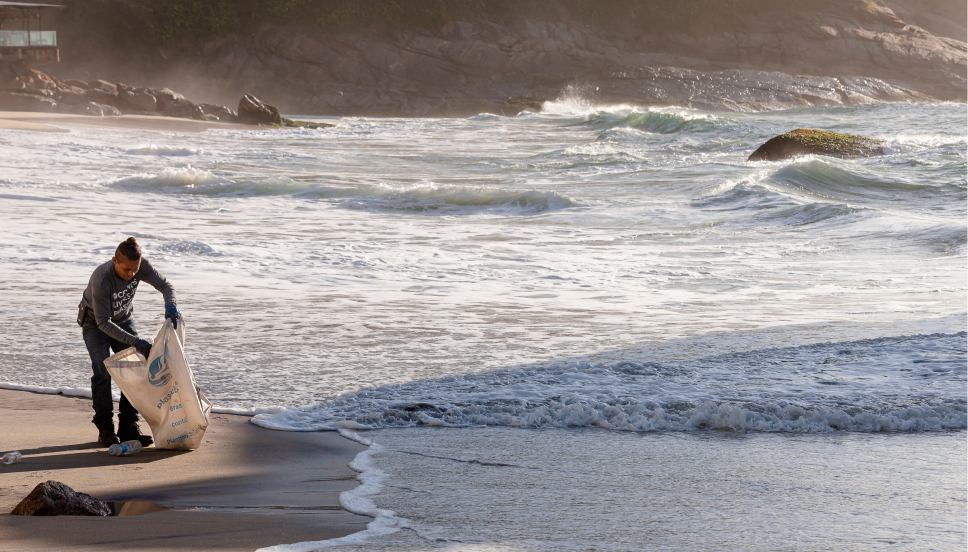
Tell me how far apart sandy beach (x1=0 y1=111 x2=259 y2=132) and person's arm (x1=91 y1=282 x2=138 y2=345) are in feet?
94.4

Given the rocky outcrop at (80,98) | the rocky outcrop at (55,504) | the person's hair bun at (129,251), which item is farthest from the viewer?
the rocky outcrop at (80,98)

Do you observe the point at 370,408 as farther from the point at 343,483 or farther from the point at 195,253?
the point at 195,253

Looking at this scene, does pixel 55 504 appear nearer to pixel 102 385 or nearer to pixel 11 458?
pixel 11 458

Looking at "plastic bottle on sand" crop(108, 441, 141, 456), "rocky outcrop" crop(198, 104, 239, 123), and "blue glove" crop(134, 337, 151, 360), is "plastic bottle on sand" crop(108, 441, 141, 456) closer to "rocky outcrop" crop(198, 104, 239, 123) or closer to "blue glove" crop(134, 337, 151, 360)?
"blue glove" crop(134, 337, 151, 360)

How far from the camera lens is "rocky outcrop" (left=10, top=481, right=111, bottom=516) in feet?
11.9

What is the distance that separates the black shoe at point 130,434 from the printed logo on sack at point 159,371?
14.2 inches

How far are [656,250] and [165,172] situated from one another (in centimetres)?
1209

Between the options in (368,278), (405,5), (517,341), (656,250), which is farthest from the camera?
(405,5)

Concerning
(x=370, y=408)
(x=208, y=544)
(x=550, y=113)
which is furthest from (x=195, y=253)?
(x=550, y=113)

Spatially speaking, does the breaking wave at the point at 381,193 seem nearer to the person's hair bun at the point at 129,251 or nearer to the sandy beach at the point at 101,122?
the person's hair bun at the point at 129,251

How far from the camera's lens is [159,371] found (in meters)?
4.67

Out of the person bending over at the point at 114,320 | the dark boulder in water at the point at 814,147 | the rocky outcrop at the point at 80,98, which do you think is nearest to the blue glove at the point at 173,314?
the person bending over at the point at 114,320

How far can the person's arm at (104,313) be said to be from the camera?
471cm

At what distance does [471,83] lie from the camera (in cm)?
5891
